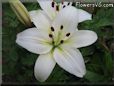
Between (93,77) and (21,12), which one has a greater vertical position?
(21,12)

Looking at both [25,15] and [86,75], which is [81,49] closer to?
[86,75]

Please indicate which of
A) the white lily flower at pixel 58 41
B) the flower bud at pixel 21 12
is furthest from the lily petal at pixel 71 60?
the flower bud at pixel 21 12

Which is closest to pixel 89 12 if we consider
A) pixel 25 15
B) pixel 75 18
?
pixel 75 18

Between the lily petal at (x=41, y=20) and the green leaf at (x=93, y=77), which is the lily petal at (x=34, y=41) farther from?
the green leaf at (x=93, y=77)

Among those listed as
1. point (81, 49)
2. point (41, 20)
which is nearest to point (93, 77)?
point (81, 49)

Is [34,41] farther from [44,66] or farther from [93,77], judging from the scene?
[93,77]
